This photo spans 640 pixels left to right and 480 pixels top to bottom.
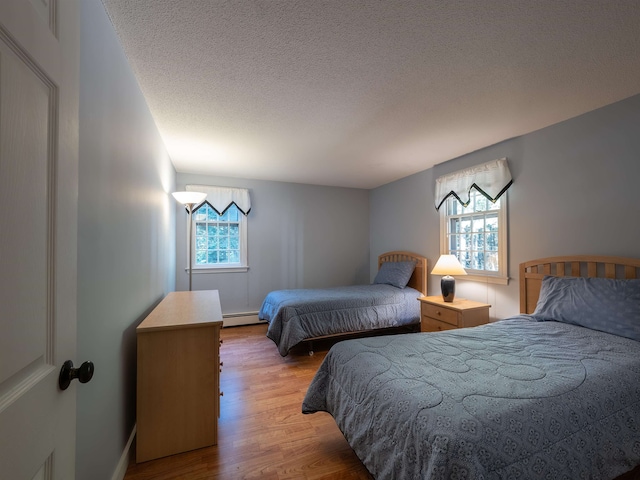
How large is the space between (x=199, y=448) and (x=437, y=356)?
1.58 m

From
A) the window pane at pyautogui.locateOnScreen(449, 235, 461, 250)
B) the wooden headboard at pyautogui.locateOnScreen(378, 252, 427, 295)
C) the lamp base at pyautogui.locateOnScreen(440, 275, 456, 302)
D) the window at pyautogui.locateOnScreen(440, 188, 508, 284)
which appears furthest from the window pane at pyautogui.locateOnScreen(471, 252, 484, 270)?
the wooden headboard at pyautogui.locateOnScreen(378, 252, 427, 295)

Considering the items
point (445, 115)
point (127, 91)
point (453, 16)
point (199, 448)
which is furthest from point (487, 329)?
point (127, 91)

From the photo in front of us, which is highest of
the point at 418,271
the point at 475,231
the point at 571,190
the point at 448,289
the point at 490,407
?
the point at 571,190

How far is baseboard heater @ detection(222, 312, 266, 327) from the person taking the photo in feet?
14.0

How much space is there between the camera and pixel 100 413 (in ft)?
4.12

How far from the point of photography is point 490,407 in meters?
1.07

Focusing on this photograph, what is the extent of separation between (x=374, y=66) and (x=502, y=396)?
1859 millimetres

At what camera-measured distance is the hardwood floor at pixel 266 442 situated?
1546mm

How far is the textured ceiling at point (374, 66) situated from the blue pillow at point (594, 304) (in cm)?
138

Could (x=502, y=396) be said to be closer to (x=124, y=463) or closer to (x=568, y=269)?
(x=568, y=269)

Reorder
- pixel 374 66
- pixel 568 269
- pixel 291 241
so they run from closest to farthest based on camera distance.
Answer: pixel 374 66
pixel 568 269
pixel 291 241

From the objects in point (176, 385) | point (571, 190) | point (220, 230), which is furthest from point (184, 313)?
point (571, 190)

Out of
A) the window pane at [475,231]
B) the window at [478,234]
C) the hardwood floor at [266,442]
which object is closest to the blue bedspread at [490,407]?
the hardwood floor at [266,442]

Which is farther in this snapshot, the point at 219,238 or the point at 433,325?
the point at 219,238
